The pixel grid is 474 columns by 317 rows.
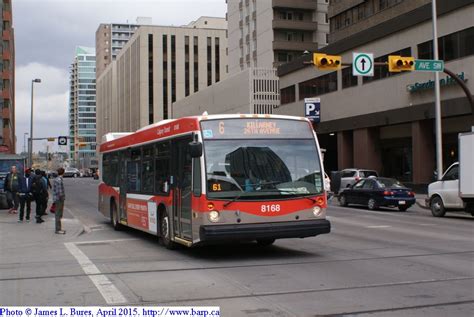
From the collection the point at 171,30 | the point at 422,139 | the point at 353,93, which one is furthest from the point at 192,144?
the point at 171,30

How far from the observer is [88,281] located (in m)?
8.75

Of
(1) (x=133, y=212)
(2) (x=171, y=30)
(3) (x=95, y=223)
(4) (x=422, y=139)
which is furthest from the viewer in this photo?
(2) (x=171, y=30)

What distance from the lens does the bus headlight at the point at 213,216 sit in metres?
10.1

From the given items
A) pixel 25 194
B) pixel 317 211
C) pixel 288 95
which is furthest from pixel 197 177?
pixel 288 95

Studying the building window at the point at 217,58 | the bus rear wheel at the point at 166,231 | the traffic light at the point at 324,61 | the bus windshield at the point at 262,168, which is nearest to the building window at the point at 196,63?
the building window at the point at 217,58

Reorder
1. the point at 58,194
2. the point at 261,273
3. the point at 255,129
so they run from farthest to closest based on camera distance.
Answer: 1. the point at 58,194
2. the point at 255,129
3. the point at 261,273

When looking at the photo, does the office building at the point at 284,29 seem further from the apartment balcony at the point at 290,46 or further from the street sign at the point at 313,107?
the street sign at the point at 313,107

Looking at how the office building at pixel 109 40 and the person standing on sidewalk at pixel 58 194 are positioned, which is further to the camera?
the office building at pixel 109 40

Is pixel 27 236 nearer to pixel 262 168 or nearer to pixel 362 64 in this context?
pixel 262 168

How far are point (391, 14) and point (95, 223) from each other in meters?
36.4

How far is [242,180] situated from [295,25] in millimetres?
68998

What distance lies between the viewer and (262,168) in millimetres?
10531

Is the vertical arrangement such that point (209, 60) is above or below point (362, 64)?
above

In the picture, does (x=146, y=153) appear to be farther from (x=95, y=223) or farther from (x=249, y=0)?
(x=249, y=0)
